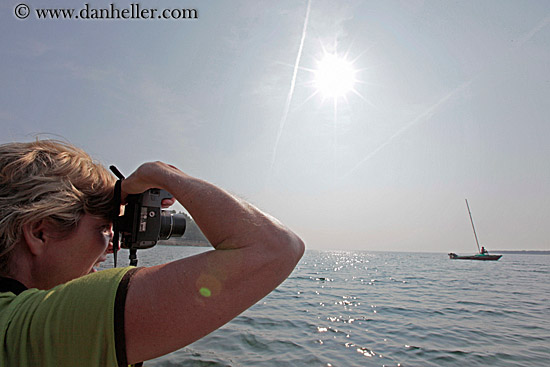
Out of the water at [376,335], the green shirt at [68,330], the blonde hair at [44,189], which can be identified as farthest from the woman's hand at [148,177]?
the water at [376,335]

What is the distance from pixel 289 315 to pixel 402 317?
329cm

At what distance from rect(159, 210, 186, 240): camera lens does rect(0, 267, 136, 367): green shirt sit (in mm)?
760

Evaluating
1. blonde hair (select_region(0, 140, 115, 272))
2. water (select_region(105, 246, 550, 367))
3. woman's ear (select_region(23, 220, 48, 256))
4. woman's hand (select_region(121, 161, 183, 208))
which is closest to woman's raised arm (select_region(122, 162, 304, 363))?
woman's hand (select_region(121, 161, 183, 208))

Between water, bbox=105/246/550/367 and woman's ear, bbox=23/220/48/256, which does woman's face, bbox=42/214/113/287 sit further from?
water, bbox=105/246/550/367

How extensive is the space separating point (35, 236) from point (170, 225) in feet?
2.12

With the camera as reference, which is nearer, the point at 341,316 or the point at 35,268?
the point at 35,268

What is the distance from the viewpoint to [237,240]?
3.79 ft

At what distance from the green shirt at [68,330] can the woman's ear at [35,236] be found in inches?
12.9

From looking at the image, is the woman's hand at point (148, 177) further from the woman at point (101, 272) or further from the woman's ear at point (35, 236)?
the woman's ear at point (35, 236)

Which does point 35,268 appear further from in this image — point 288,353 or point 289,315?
point 289,315

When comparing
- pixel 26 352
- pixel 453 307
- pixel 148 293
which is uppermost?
pixel 148 293

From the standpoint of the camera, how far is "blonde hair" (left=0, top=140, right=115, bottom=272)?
1.15 metres

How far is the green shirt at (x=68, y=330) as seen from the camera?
0.88 metres

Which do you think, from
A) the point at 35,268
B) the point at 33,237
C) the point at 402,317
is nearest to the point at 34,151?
the point at 33,237
